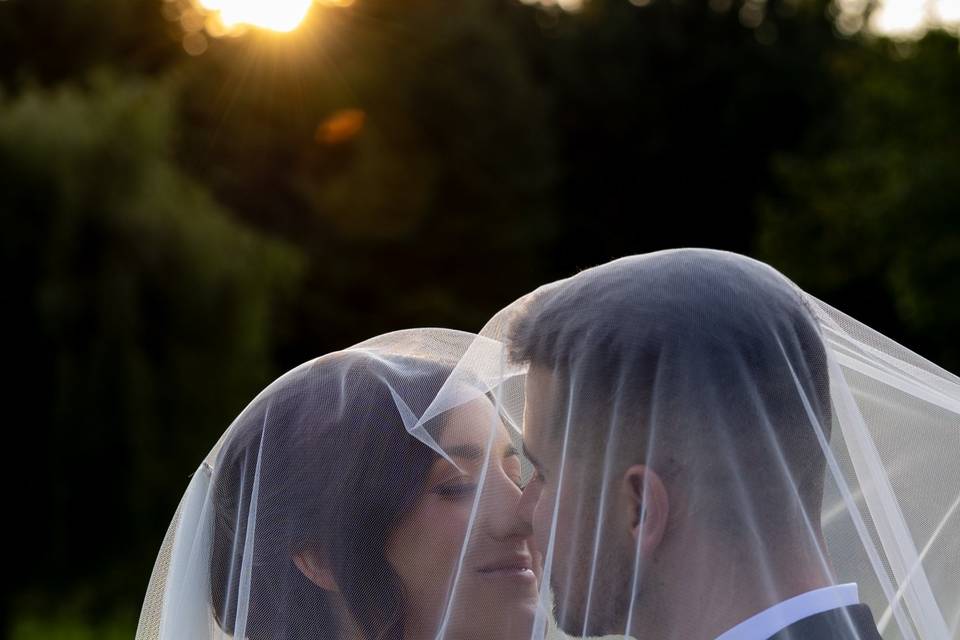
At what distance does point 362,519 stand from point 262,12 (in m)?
19.1

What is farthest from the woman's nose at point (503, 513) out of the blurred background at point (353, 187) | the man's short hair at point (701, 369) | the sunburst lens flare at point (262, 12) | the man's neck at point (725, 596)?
the sunburst lens flare at point (262, 12)

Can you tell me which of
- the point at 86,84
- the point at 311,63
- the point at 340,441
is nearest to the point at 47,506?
the point at 86,84

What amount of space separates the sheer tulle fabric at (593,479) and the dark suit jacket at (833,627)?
0.16ft

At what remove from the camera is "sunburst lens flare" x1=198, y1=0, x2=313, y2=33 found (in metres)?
19.5

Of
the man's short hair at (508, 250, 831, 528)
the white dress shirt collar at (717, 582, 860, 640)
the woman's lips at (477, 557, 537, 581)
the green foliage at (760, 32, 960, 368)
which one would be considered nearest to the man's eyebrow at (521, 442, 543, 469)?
the man's short hair at (508, 250, 831, 528)

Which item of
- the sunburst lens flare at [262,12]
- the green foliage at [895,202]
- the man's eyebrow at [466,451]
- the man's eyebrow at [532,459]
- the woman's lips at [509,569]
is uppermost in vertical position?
the sunburst lens flare at [262,12]

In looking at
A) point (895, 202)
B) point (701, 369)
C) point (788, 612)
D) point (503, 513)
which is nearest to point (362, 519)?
point (503, 513)

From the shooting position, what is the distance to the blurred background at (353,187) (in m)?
11.3

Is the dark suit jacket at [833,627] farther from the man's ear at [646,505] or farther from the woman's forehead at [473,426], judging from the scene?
A: the woman's forehead at [473,426]

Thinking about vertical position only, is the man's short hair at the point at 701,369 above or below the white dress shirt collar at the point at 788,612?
above

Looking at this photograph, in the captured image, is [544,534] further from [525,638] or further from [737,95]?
[737,95]

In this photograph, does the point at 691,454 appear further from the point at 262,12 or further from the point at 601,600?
the point at 262,12

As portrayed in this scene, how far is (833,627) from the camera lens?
5.34ft

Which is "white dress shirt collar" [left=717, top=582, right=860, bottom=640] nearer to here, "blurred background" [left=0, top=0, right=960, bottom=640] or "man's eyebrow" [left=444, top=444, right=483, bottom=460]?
"man's eyebrow" [left=444, top=444, right=483, bottom=460]
